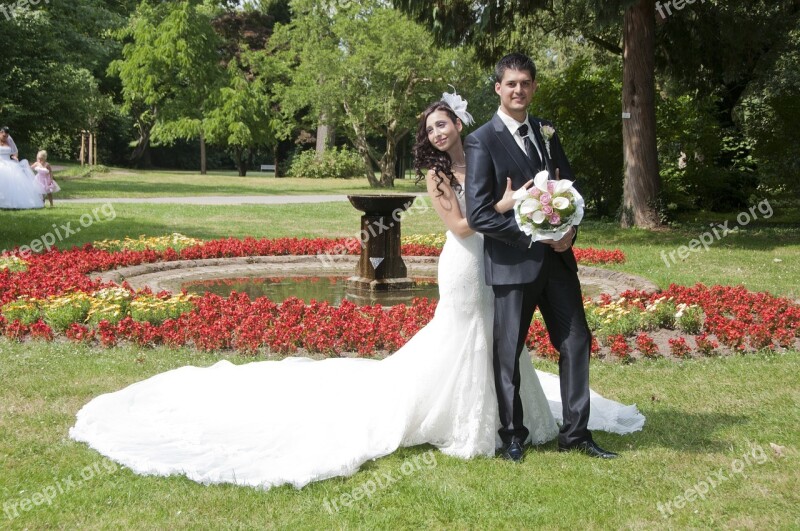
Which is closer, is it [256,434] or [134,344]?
[256,434]

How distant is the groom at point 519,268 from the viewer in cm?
511

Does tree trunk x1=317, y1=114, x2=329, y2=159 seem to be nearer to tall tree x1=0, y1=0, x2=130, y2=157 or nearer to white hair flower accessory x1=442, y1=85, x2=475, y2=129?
tall tree x1=0, y1=0, x2=130, y2=157

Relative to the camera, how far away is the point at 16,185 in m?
21.8

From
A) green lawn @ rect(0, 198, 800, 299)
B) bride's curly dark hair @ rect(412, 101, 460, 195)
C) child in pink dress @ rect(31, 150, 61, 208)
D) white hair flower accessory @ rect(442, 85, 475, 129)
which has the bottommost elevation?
green lawn @ rect(0, 198, 800, 299)

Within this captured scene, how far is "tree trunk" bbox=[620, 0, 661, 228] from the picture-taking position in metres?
17.9

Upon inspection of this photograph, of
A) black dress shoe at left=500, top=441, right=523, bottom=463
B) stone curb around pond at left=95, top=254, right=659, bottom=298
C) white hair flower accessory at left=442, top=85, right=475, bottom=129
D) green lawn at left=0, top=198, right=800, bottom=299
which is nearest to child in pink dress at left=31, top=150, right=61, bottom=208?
green lawn at left=0, top=198, right=800, bottom=299

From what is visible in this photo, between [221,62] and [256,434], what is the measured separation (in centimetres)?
4869

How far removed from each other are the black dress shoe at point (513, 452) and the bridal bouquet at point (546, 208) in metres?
1.29

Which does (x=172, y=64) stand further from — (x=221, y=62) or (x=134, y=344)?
(x=134, y=344)

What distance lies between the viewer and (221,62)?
5141 centimetres

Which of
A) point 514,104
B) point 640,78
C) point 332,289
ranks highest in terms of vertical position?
point 640,78

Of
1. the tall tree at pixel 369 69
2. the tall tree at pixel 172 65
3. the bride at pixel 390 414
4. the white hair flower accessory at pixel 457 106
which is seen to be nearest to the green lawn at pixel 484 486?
the bride at pixel 390 414

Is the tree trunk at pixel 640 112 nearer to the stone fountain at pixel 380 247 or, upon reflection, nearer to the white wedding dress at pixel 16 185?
the stone fountain at pixel 380 247

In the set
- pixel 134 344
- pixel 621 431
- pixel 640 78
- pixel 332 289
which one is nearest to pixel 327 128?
pixel 640 78
